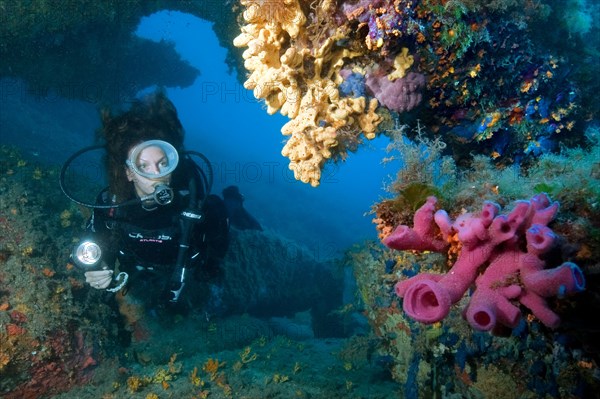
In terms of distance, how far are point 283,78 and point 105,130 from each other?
4.32 meters

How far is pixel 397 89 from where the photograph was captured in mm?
3082

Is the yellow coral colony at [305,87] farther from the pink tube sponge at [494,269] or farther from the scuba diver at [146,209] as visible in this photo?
the scuba diver at [146,209]

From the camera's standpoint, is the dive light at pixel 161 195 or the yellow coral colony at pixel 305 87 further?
the dive light at pixel 161 195

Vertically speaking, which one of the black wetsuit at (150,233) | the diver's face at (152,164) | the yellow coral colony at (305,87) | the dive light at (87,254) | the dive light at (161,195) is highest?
the yellow coral colony at (305,87)

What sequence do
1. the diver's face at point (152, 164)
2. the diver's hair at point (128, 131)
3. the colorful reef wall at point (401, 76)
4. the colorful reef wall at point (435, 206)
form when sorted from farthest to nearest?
the diver's hair at point (128, 131) → the diver's face at point (152, 164) → the colorful reef wall at point (401, 76) → the colorful reef wall at point (435, 206)

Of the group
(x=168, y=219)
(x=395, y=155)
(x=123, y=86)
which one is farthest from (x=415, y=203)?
(x=123, y=86)

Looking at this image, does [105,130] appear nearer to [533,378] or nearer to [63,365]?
[63,365]

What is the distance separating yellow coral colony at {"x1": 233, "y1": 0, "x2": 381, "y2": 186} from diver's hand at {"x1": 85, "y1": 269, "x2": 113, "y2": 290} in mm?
3757

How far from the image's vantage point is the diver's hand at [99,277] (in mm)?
5156

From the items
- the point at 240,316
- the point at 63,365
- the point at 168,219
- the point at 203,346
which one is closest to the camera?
the point at 63,365

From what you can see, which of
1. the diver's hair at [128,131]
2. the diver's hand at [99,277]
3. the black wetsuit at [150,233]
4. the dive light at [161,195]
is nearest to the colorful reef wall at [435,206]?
the diver's hand at [99,277]

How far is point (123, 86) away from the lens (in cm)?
1620

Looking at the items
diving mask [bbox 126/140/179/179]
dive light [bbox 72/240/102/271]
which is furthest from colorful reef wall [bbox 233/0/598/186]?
dive light [bbox 72/240/102/271]

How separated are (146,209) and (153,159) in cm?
88
